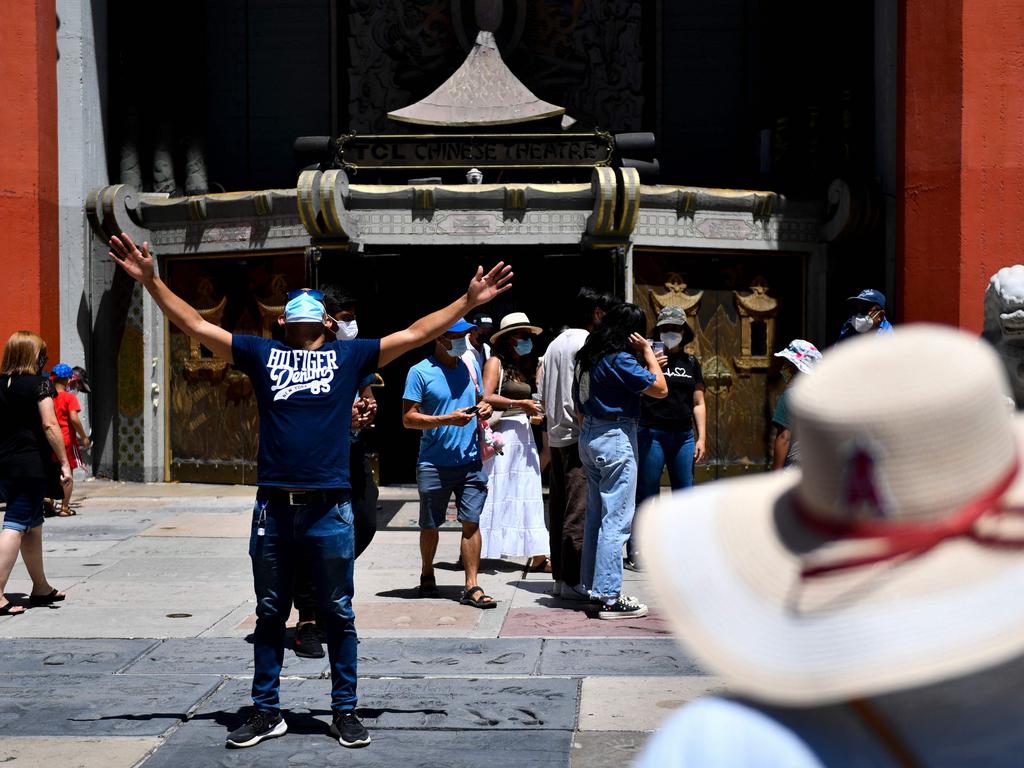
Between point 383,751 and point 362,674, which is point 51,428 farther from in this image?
point 383,751

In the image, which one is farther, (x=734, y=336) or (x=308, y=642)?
(x=734, y=336)

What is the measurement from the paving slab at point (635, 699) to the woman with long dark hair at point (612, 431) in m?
1.46

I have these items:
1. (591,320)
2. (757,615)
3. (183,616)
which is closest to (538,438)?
(591,320)

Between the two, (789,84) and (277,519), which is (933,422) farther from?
(789,84)

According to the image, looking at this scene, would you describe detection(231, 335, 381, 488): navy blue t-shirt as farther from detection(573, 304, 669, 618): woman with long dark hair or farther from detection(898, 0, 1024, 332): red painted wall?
detection(898, 0, 1024, 332): red painted wall

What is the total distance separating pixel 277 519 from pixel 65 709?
1433 millimetres

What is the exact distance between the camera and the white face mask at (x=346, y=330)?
26.7 ft

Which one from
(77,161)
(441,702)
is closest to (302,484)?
(441,702)

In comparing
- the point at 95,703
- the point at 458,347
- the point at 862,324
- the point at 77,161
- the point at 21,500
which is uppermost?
the point at 77,161

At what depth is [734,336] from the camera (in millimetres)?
14773

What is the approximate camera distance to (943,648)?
4.55 ft

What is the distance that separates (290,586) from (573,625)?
259 cm

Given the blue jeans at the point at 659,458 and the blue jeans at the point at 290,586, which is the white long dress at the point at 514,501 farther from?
the blue jeans at the point at 290,586

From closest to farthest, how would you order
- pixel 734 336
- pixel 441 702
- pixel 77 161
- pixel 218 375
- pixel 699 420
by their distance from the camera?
pixel 441 702 < pixel 699 420 < pixel 734 336 < pixel 218 375 < pixel 77 161
